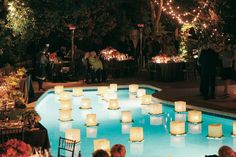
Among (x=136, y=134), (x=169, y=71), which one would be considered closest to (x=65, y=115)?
(x=136, y=134)

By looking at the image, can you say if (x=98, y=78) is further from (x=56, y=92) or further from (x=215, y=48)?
(x=215, y=48)

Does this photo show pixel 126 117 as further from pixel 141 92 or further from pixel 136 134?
pixel 141 92

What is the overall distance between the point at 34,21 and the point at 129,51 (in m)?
6.14

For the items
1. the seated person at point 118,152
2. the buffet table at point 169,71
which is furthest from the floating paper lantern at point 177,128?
the buffet table at point 169,71

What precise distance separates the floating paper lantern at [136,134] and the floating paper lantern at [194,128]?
4.93ft

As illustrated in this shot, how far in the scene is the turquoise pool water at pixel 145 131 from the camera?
9406mm

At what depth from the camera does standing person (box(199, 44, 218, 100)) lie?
12742 mm

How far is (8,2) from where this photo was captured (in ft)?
61.4

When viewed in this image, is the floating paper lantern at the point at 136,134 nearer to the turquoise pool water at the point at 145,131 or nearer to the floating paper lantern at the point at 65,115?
the turquoise pool water at the point at 145,131

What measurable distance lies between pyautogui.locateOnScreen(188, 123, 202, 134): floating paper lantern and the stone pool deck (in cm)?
69

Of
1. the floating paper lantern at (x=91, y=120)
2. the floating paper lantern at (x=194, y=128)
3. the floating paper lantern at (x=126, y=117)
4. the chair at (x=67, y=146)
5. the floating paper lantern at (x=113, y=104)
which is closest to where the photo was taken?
the chair at (x=67, y=146)

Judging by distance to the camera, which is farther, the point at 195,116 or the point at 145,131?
the point at 195,116

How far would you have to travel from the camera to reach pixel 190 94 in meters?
14.4

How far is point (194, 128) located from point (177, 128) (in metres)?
1.00
